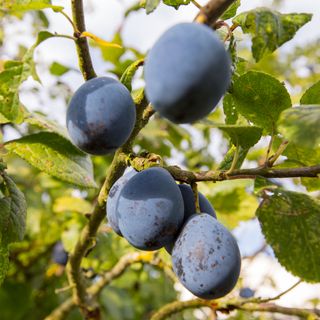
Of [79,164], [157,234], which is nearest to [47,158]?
[79,164]

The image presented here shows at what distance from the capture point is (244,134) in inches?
36.3

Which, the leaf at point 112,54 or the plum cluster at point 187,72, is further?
the leaf at point 112,54

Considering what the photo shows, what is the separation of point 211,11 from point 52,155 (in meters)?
0.59

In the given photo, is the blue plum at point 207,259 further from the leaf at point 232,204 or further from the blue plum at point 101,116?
the leaf at point 232,204

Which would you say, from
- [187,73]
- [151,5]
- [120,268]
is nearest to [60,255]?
[120,268]

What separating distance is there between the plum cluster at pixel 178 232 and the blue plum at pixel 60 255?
169 cm

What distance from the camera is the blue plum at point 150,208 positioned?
851 millimetres

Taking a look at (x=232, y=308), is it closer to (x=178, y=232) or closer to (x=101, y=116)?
(x=178, y=232)

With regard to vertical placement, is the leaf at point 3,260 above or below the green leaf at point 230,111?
below

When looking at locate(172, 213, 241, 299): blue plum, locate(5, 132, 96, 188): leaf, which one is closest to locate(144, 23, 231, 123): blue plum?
locate(172, 213, 241, 299): blue plum

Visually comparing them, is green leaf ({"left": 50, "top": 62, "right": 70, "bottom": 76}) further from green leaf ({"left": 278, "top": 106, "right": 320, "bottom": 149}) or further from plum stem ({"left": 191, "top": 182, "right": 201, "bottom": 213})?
green leaf ({"left": 278, "top": 106, "right": 320, "bottom": 149})

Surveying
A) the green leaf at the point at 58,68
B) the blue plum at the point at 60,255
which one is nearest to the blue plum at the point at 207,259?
the green leaf at the point at 58,68

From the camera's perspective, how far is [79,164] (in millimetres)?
1181

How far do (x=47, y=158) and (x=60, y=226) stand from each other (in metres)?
1.59
